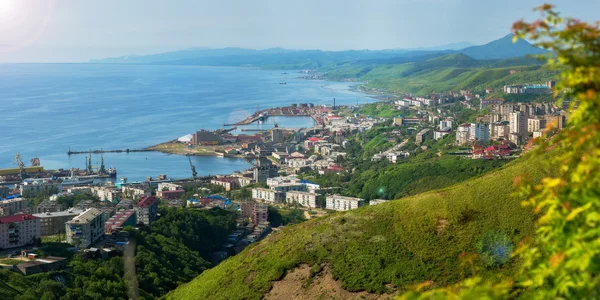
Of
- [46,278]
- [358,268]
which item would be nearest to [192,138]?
[46,278]

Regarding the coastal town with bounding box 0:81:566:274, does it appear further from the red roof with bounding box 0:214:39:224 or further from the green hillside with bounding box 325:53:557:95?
the green hillside with bounding box 325:53:557:95

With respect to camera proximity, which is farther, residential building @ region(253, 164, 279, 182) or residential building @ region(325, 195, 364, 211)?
residential building @ region(253, 164, 279, 182)

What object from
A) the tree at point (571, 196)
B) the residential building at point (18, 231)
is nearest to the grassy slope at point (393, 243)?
the residential building at point (18, 231)

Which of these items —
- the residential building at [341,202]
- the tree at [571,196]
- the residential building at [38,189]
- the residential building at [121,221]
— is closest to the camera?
the tree at [571,196]

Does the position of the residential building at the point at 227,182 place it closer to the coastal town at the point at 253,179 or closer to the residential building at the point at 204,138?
the coastal town at the point at 253,179

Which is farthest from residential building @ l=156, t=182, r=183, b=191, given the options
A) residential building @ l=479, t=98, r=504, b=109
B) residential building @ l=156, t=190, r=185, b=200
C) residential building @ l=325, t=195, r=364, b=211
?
residential building @ l=479, t=98, r=504, b=109

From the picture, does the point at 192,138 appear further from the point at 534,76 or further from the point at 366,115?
the point at 534,76

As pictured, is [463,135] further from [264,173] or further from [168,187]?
[168,187]

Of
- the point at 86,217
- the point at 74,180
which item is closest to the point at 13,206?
the point at 86,217
